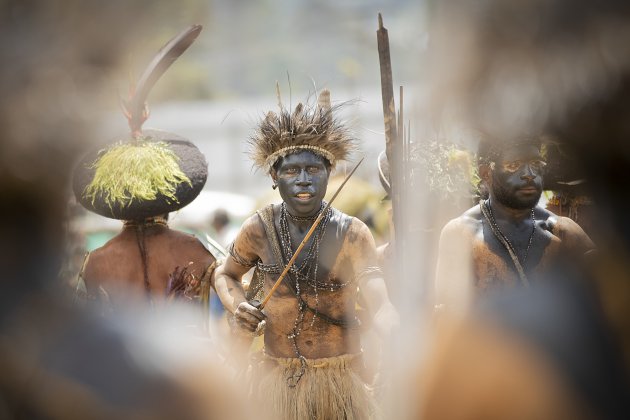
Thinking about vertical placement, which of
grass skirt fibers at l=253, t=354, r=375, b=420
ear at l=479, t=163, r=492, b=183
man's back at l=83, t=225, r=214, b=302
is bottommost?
grass skirt fibers at l=253, t=354, r=375, b=420

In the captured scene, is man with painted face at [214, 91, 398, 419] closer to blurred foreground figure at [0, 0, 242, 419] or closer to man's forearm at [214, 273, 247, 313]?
man's forearm at [214, 273, 247, 313]

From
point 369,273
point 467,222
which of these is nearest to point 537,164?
point 467,222

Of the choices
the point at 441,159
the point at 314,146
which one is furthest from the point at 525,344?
the point at 441,159

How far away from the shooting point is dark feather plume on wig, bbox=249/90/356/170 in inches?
149

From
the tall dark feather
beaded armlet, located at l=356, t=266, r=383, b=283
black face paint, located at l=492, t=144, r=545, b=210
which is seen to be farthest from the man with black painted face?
the tall dark feather

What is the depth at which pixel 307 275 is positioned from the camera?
3695mm

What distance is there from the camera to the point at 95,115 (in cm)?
125

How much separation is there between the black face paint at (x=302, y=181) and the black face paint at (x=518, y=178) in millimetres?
884

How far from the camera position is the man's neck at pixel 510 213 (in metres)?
3.84

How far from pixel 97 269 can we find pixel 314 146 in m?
1.71

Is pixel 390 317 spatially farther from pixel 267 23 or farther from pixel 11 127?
pixel 267 23

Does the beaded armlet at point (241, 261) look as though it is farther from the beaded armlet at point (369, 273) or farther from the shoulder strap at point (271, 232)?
the beaded armlet at point (369, 273)

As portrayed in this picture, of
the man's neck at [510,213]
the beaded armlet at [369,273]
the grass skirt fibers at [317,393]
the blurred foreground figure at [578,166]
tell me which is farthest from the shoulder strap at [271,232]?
the blurred foreground figure at [578,166]

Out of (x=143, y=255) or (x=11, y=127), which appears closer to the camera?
(x=11, y=127)
